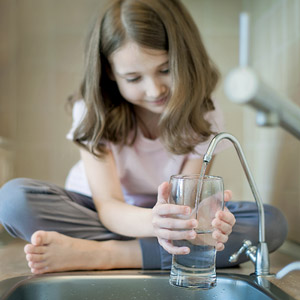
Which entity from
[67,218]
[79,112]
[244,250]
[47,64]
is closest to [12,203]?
[67,218]

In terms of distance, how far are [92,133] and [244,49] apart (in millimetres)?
704

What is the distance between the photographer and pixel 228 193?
75 cm

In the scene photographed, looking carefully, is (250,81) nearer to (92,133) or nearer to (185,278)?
(185,278)

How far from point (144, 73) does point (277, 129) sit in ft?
1.43

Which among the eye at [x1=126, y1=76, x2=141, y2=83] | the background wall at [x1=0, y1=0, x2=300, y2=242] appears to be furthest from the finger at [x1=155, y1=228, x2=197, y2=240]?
the background wall at [x1=0, y1=0, x2=300, y2=242]

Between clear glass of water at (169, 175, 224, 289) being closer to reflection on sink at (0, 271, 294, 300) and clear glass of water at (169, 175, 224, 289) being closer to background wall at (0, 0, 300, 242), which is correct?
reflection on sink at (0, 271, 294, 300)

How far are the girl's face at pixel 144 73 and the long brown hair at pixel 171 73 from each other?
0.02 metres

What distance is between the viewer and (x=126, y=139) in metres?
1.16

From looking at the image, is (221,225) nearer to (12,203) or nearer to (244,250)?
(244,250)

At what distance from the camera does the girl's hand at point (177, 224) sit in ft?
2.18

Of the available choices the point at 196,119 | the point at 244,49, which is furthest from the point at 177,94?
the point at 244,49

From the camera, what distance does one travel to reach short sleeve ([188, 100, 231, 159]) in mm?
968

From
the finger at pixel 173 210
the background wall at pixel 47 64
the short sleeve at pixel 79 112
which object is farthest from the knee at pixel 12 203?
the background wall at pixel 47 64

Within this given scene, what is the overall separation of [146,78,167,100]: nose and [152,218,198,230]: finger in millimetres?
365
